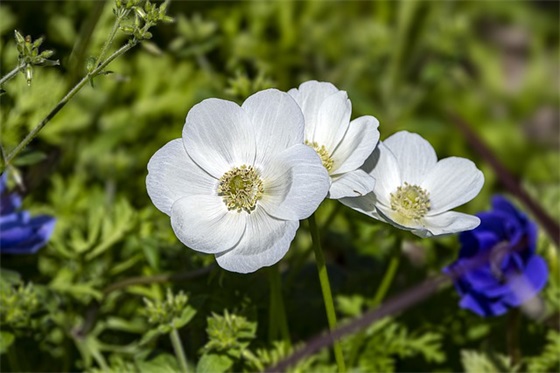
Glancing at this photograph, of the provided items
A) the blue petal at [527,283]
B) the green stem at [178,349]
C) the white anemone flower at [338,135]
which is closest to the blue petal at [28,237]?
the green stem at [178,349]

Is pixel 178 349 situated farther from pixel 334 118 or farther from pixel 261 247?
pixel 334 118

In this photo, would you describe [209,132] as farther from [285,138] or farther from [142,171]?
[142,171]

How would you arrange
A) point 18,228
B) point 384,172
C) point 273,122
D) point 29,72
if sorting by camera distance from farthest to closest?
point 18,228
point 384,172
point 273,122
point 29,72

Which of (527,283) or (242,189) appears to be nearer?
(242,189)

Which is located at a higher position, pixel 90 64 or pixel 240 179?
pixel 90 64

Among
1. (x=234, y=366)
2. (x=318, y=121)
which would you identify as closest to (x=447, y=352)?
(x=234, y=366)

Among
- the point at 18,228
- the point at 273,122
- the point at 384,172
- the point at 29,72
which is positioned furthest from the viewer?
the point at 18,228

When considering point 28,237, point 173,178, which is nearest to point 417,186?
point 173,178
